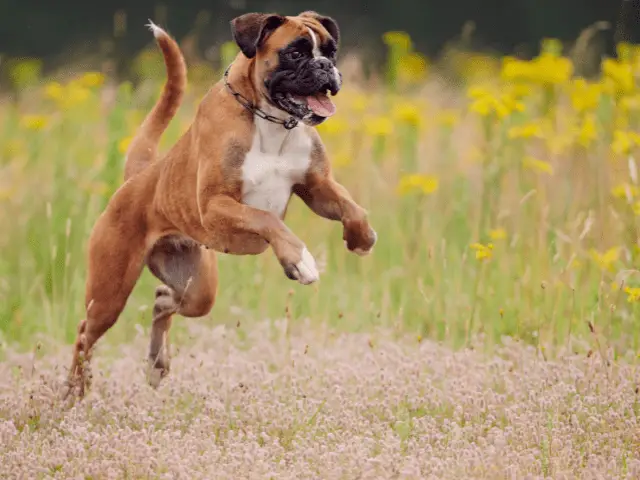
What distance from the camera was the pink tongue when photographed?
14.1 ft

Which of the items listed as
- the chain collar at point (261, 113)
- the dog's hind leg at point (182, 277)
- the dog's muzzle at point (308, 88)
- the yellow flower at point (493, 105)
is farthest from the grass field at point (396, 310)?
the dog's muzzle at point (308, 88)

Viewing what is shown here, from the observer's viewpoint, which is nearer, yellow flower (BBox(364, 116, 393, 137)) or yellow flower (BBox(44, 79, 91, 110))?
yellow flower (BBox(364, 116, 393, 137))

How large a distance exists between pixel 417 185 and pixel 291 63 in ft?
8.51

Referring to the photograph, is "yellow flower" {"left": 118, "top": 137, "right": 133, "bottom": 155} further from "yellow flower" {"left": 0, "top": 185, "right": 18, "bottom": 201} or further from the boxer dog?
the boxer dog

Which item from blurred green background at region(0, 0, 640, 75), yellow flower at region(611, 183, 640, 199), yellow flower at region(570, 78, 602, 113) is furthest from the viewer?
blurred green background at region(0, 0, 640, 75)

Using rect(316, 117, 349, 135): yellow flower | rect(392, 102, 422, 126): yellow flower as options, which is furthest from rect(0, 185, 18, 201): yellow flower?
rect(392, 102, 422, 126): yellow flower

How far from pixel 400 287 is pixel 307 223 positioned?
106cm

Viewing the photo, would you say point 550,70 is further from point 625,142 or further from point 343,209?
point 343,209

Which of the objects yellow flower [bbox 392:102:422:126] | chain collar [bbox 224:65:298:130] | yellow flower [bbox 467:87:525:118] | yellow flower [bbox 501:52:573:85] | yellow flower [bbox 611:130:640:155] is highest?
chain collar [bbox 224:65:298:130]

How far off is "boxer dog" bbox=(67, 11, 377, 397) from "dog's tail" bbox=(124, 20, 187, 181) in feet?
0.04

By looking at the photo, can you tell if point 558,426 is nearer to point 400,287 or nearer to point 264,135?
point 264,135

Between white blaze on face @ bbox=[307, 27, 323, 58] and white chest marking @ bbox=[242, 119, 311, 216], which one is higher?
white blaze on face @ bbox=[307, 27, 323, 58]

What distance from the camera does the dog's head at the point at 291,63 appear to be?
430 cm

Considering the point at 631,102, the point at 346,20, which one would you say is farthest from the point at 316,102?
the point at 346,20
